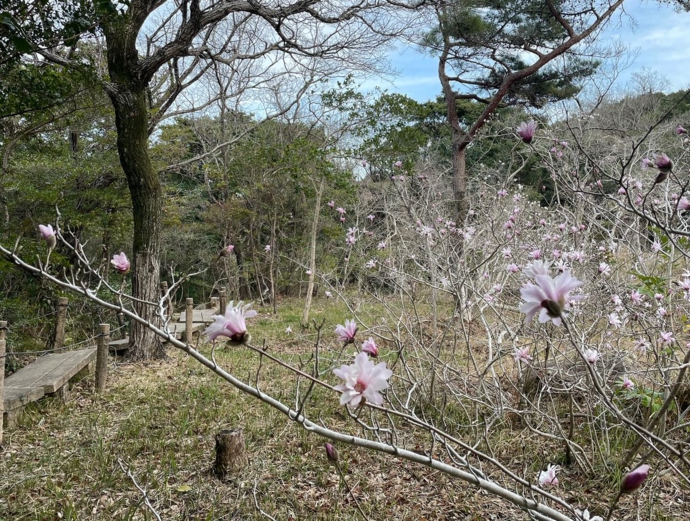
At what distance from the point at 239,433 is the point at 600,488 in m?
1.96

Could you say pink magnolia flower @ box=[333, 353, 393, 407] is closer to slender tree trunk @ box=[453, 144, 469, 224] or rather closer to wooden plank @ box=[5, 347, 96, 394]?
wooden plank @ box=[5, 347, 96, 394]

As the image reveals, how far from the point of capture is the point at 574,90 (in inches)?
380

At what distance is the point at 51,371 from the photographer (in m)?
3.66

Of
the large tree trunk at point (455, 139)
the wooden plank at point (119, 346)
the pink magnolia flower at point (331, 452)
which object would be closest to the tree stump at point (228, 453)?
the pink magnolia flower at point (331, 452)

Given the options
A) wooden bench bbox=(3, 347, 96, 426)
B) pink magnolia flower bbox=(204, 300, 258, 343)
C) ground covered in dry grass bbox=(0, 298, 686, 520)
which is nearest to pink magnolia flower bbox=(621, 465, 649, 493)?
pink magnolia flower bbox=(204, 300, 258, 343)

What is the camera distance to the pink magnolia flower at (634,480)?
70cm

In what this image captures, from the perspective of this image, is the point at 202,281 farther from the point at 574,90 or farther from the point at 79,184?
the point at 574,90

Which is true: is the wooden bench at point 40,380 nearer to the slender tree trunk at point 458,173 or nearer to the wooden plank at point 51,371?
the wooden plank at point 51,371

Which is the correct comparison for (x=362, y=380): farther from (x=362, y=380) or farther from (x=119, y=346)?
(x=119, y=346)

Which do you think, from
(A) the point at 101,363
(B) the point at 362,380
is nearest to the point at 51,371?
(A) the point at 101,363

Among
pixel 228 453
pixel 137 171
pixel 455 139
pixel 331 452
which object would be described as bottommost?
pixel 228 453

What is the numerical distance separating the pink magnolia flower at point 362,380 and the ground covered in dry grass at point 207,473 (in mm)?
1238

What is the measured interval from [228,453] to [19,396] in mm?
1633

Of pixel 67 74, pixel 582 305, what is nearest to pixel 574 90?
pixel 582 305
